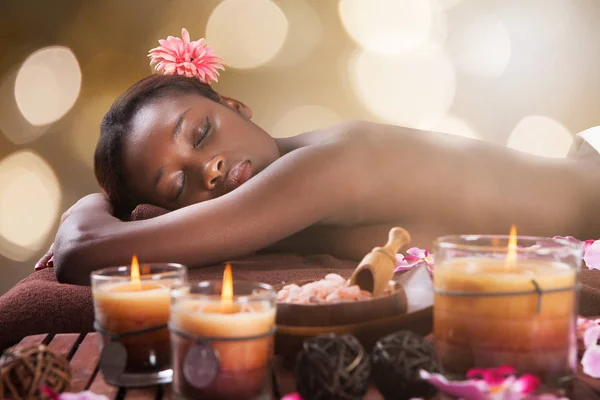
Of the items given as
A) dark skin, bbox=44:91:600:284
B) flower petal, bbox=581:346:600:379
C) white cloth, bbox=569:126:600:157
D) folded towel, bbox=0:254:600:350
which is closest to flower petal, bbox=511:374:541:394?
flower petal, bbox=581:346:600:379

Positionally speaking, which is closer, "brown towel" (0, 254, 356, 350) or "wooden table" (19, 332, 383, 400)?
"wooden table" (19, 332, 383, 400)

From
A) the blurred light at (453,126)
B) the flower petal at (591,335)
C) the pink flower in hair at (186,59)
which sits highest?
the pink flower in hair at (186,59)

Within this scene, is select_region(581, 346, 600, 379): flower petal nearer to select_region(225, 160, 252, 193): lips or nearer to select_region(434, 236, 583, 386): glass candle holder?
select_region(434, 236, 583, 386): glass candle holder

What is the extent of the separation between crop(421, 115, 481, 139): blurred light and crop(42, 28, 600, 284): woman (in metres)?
1.10

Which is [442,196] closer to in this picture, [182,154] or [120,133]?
[182,154]

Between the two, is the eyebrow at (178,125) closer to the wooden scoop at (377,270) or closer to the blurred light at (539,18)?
the wooden scoop at (377,270)

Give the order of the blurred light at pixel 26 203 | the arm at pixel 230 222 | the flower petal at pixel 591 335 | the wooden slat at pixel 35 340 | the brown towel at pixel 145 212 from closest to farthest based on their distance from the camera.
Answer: the flower petal at pixel 591 335, the wooden slat at pixel 35 340, the arm at pixel 230 222, the brown towel at pixel 145 212, the blurred light at pixel 26 203

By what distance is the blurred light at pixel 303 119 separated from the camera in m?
2.98

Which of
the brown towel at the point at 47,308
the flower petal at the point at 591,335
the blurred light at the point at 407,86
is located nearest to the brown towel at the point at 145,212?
the brown towel at the point at 47,308

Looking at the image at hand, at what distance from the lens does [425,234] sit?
1.78m

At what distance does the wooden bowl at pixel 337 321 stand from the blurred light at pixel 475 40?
8.17 ft

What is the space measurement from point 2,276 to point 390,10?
2238 millimetres

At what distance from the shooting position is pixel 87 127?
2.94 metres

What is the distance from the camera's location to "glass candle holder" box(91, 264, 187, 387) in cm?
74
